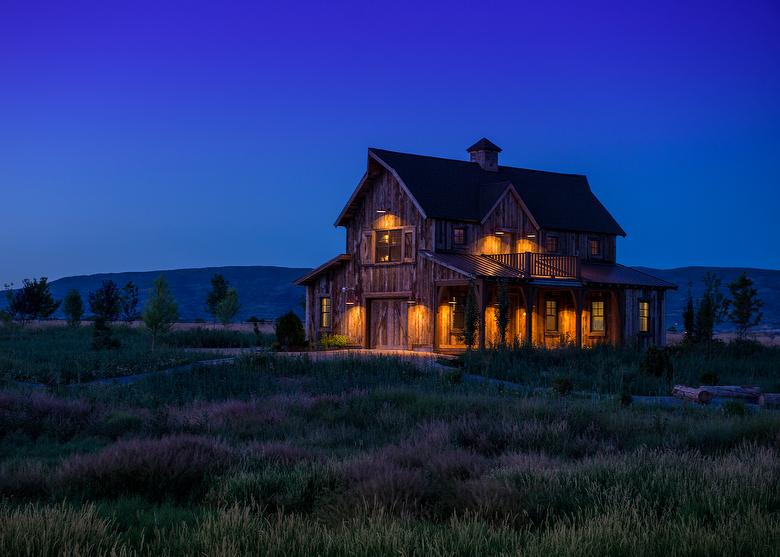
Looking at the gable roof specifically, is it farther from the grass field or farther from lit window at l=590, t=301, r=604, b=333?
the grass field

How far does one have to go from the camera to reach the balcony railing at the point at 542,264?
3388 centimetres

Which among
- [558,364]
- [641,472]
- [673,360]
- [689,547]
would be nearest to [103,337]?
[558,364]

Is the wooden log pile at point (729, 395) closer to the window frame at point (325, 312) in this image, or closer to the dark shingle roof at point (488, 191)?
the dark shingle roof at point (488, 191)

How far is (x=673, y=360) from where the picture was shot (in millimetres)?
28484

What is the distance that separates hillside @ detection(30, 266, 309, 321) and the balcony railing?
4284 inches

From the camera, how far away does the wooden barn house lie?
111 ft

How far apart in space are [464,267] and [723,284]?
386 feet

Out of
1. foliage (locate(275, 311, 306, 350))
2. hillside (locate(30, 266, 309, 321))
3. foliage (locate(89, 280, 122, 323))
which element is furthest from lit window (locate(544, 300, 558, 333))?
hillside (locate(30, 266, 309, 321))

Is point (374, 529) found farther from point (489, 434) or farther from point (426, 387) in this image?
point (426, 387)

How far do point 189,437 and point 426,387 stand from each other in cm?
934

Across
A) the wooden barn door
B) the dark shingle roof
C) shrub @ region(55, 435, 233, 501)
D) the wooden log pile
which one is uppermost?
the dark shingle roof

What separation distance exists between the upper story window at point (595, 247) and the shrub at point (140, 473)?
32066mm

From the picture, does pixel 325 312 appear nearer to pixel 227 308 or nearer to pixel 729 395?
pixel 227 308

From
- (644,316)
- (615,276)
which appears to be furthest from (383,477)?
(644,316)
